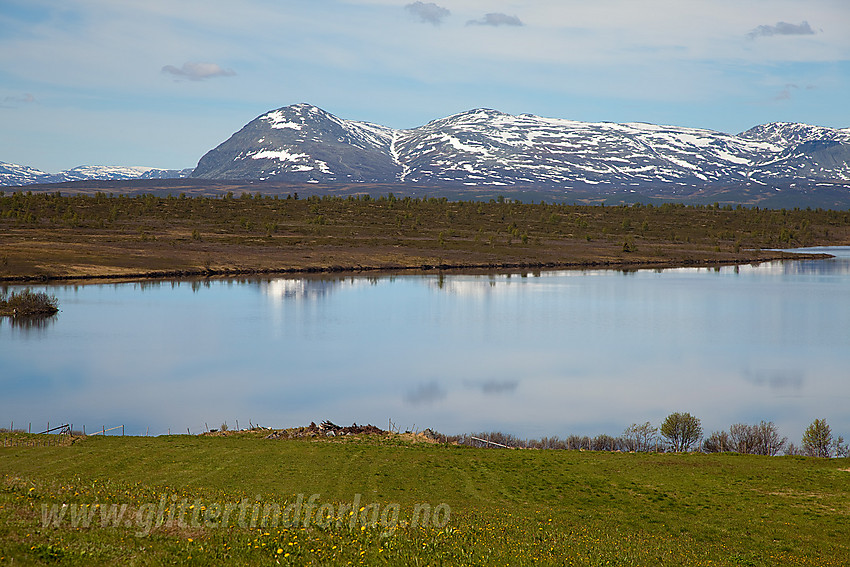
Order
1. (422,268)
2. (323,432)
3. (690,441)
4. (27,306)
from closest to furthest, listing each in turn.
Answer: (323,432) < (690,441) < (27,306) < (422,268)

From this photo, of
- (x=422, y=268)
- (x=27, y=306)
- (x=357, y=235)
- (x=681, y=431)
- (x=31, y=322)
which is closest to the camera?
(x=681, y=431)

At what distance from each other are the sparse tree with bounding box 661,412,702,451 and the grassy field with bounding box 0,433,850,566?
4.97 meters

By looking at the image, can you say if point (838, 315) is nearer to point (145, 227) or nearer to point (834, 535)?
point (834, 535)

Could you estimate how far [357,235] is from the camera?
13712cm

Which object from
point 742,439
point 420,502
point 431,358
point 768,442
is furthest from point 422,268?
point 420,502

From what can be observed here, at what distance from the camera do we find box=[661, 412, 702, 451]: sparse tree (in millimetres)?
32938

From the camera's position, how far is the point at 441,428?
3556 centimetres

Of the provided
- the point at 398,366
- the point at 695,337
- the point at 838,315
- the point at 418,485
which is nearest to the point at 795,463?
the point at 418,485

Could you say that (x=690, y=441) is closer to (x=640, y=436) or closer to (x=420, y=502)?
(x=640, y=436)

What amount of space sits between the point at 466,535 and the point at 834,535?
32.3ft

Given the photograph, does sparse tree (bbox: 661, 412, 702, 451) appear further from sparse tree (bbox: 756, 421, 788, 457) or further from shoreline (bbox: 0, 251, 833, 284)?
shoreline (bbox: 0, 251, 833, 284)

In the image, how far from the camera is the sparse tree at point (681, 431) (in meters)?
32.9

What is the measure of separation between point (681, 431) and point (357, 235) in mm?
107940

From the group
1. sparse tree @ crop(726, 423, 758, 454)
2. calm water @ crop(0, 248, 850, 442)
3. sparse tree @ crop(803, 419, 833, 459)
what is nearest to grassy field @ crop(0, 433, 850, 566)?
sparse tree @ crop(726, 423, 758, 454)
